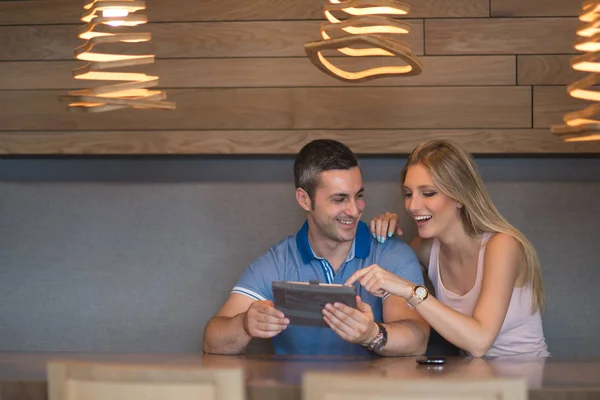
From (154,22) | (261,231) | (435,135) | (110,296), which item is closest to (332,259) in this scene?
(261,231)

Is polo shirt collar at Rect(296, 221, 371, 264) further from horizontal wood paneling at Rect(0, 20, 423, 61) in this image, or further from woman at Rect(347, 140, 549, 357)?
horizontal wood paneling at Rect(0, 20, 423, 61)

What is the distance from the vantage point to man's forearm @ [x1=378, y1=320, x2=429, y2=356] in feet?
9.59

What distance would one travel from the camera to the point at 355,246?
3.33 m

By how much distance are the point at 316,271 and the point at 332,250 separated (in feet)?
0.31

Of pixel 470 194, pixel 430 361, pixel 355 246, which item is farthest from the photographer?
pixel 355 246

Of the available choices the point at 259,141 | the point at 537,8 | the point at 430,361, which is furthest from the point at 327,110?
the point at 430,361

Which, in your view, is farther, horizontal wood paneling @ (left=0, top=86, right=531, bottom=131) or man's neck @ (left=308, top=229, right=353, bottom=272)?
horizontal wood paneling @ (left=0, top=86, right=531, bottom=131)

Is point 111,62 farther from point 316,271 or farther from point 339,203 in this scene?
point 316,271

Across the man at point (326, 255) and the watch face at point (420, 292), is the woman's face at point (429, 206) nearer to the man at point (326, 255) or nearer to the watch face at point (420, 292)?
the man at point (326, 255)

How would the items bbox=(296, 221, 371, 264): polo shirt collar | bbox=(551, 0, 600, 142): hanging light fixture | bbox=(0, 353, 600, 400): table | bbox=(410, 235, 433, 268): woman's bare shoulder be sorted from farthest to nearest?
bbox=(410, 235, 433, 268): woman's bare shoulder, bbox=(296, 221, 371, 264): polo shirt collar, bbox=(551, 0, 600, 142): hanging light fixture, bbox=(0, 353, 600, 400): table

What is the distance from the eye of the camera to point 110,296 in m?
3.81

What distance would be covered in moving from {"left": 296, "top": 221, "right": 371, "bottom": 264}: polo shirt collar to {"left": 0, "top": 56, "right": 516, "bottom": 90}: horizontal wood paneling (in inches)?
28.0

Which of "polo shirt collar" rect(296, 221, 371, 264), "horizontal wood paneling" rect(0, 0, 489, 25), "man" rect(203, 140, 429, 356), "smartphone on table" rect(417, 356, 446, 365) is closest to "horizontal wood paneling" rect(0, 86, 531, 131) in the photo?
"horizontal wood paneling" rect(0, 0, 489, 25)

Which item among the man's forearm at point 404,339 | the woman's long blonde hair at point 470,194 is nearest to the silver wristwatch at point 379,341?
the man's forearm at point 404,339
